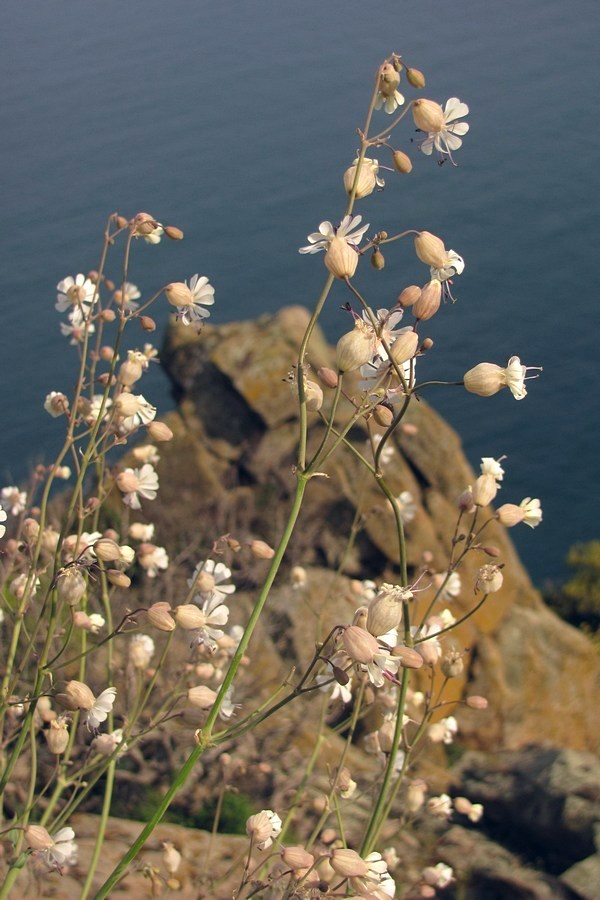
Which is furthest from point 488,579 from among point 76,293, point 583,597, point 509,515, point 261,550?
point 583,597

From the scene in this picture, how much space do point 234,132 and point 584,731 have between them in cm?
2137

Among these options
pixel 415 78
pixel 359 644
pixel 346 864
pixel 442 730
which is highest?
pixel 415 78

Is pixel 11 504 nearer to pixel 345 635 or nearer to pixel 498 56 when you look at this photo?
pixel 345 635

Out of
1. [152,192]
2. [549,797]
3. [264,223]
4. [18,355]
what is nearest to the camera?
[549,797]

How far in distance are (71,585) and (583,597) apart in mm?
11620

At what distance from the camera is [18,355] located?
20719mm

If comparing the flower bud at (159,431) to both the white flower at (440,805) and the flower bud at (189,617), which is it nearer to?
the flower bud at (189,617)

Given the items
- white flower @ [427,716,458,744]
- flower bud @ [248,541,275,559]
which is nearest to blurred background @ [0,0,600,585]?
white flower @ [427,716,458,744]

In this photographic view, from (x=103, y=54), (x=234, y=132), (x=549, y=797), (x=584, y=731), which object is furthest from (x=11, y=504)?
(x=103, y=54)

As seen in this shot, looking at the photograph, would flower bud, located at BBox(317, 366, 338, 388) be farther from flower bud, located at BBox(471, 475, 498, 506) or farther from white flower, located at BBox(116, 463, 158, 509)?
white flower, located at BBox(116, 463, 158, 509)

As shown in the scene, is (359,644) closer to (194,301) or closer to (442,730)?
(194,301)

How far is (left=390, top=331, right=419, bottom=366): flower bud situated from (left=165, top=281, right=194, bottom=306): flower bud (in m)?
0.62

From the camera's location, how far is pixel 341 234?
1.58m

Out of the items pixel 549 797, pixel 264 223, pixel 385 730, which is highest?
pixel 385 730
